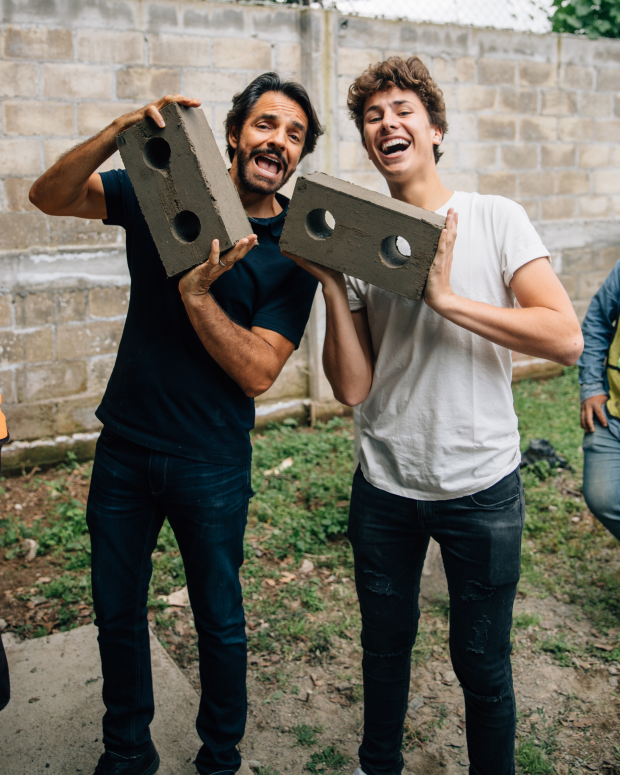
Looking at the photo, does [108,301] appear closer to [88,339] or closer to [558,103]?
[88,339]

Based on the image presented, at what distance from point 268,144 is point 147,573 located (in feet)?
4.32

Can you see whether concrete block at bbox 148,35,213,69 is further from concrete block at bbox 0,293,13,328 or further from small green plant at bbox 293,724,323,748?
small green plant at bbox 293,724,323,748

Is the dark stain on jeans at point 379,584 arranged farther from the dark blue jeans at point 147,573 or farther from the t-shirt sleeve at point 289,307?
the t-shirt sleeve at point 289,307

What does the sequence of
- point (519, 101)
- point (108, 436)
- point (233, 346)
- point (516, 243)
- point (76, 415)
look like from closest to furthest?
1. point (516, 243)
2. point (233, 346)
3. point (108, 436)
4. point (76, 415)
5. point (519, 101)

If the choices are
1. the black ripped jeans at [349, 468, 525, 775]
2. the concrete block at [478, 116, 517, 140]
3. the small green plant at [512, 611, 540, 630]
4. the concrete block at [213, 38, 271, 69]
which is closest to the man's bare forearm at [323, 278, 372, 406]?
the black ripped jeans at [349, 468, 525, 775]

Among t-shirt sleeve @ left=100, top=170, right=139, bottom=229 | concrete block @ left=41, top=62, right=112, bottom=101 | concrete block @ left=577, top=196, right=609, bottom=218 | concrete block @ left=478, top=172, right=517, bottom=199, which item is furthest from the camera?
concrete block @ left=577, top=196, right=609, bottom=218

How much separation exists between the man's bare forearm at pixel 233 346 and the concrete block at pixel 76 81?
9.81ft

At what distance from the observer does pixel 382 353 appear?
185 cm

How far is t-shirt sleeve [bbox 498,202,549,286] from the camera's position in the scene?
1.63 meters

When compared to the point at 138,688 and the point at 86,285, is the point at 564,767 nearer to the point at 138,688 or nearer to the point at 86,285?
the point at 138,688

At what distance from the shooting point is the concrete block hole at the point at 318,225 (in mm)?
1764

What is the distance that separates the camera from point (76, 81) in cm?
407

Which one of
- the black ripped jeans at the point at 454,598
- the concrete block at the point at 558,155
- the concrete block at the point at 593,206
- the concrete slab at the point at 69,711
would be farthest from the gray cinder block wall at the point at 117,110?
the black ripped jeans at the point at 454,598

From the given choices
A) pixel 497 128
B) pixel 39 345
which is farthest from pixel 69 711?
pixel 497 128
